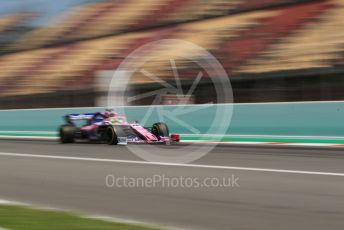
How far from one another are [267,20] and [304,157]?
42.9ft

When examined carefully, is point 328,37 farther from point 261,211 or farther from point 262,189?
point 261,211

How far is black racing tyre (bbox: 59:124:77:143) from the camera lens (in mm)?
16828

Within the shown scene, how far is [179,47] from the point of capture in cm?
2555

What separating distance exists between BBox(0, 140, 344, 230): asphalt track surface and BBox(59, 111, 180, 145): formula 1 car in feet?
7.18

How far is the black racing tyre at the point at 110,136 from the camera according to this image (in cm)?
1533

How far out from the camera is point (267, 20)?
23594 millimetres

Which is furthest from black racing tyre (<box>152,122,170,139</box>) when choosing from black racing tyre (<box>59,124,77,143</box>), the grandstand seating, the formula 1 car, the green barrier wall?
the grandstand seating

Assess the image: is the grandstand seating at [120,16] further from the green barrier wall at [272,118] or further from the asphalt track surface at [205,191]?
the asphalt track surface at [205,191]

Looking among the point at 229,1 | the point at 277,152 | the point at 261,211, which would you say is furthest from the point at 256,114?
the point at 229,1

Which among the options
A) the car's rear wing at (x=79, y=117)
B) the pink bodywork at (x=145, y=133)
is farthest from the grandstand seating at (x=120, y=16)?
the pink bodywork at (x=145, y=133)

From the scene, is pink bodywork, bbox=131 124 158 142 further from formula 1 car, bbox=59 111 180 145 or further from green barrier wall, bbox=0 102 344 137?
green barrier wall, bbox=0 102 344 137

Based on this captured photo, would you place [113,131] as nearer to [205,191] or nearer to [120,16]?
[205,191]

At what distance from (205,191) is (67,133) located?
9990 millimetres

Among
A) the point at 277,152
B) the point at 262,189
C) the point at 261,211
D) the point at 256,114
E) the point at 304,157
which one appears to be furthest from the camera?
the point at 256,114
